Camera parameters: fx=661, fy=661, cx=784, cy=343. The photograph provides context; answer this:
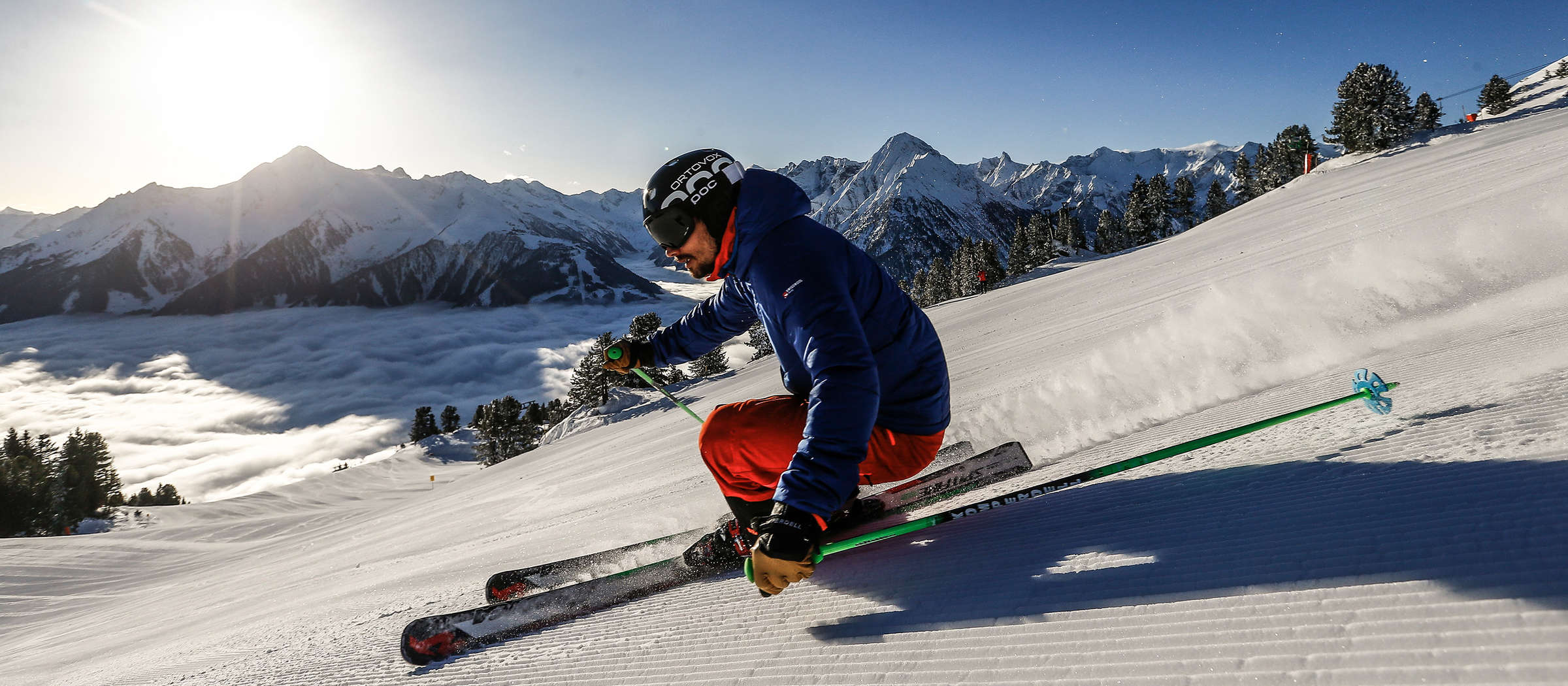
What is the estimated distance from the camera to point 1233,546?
1.96m

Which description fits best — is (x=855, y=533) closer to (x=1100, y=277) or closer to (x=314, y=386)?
(x=1100, y=277)

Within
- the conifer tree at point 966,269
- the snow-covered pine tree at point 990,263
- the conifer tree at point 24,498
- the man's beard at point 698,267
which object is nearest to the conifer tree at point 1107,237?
the snow-covered pine tree at point 990,263

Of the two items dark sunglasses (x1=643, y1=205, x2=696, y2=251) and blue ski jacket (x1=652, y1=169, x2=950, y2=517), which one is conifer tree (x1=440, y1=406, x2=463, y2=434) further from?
blue ski jacket (x1=652, y1=169, x2=950, y2=517)

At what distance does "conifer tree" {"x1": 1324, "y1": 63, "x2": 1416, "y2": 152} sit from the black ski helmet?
6418 centimetres

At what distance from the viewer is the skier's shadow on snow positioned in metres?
1.54

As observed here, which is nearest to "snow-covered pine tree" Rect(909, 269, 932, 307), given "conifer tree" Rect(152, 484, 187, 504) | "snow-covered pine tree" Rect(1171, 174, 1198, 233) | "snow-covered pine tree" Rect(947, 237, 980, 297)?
"snow-covered pine tree" Rect(947, 237, 980, 297)

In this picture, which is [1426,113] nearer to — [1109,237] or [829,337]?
[1109,237]

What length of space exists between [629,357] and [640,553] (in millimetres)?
1360

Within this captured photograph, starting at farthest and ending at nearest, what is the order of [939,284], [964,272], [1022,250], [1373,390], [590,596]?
[939,284] < [964,272] < [1022,250] < [590,596] < [1373,390]

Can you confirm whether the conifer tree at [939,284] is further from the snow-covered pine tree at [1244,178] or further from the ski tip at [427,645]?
the ski tip at [427,645]

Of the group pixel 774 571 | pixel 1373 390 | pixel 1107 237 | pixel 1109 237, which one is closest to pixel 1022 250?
pixel 1107 237

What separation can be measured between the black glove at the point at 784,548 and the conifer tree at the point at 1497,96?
86.5 m

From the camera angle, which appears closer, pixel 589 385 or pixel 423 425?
pixel 589 385

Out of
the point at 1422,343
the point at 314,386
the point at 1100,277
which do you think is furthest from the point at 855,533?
the point at 314,386
